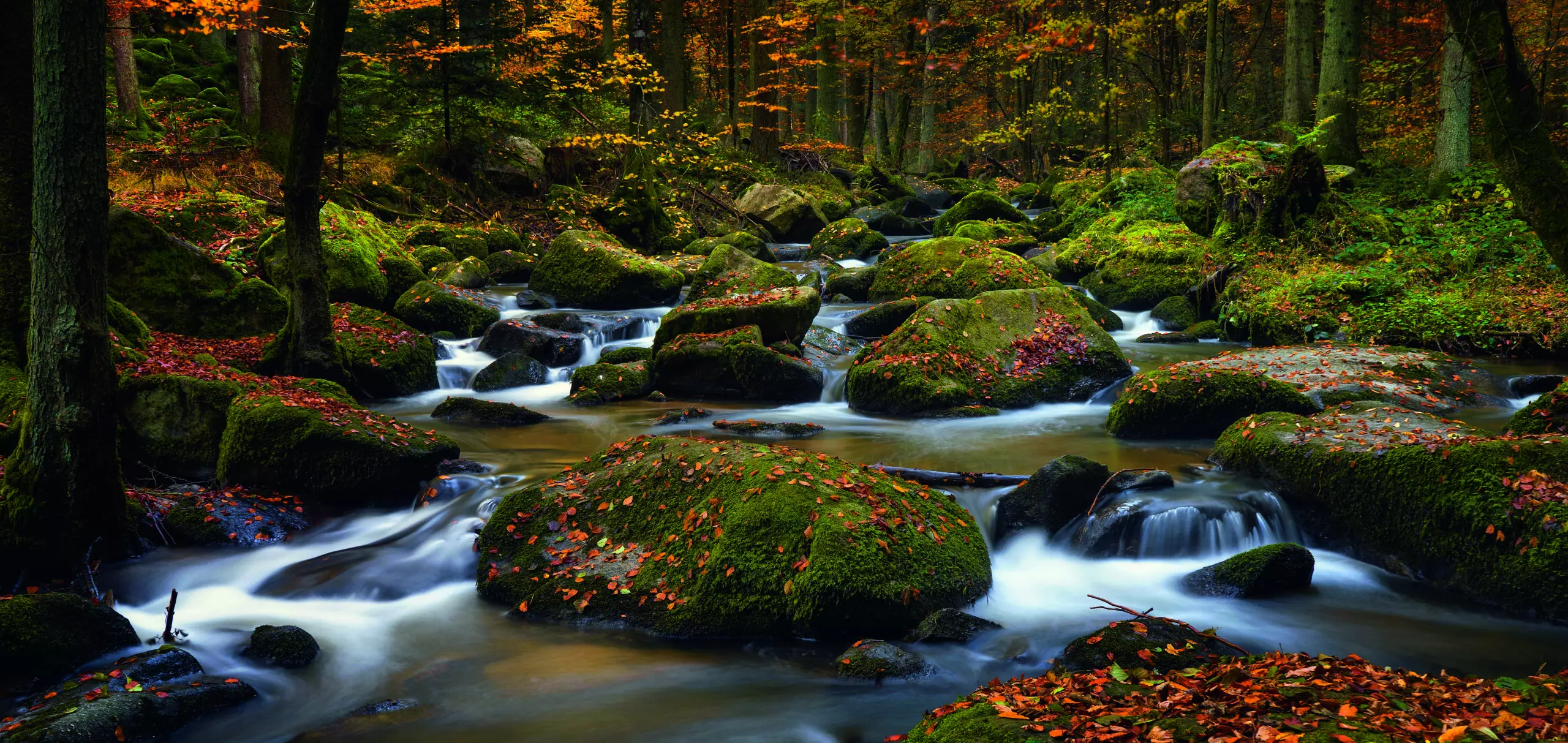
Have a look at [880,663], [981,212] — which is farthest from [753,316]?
[981,212]

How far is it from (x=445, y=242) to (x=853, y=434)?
10840 mm

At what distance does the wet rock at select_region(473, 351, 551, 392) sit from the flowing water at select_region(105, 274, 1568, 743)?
3854mm

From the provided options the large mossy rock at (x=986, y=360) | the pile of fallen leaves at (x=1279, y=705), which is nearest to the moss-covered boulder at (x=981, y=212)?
the large mossy rock at (x=986, y=360)

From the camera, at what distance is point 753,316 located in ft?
39.9

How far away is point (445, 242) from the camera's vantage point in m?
17.5

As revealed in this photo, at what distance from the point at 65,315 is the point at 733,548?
418cm

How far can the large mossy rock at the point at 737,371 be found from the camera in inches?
454

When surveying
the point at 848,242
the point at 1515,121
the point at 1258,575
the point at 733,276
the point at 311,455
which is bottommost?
the point at 1258,575

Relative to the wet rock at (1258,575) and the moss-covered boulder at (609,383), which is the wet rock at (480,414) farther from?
the wet rock at (1258,575)

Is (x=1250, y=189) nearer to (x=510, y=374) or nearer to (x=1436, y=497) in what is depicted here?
(x=1436, y=497)

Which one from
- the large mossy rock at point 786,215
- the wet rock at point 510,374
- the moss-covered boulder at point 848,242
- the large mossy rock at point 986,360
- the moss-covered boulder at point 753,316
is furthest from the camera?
the large mossy rock at point 786,215

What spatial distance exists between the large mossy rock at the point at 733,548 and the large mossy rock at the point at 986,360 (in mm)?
4027

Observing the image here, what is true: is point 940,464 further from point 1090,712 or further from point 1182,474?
point 1090,712

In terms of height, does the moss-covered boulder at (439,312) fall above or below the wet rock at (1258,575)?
above
